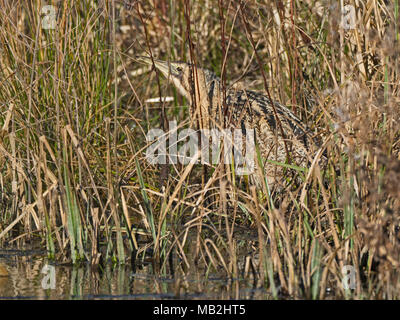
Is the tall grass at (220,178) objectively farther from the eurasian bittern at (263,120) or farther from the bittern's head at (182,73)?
the bittern's head at (182,73)

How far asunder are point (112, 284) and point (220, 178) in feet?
1.98

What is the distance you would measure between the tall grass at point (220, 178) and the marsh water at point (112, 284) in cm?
5

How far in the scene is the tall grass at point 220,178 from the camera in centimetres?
265

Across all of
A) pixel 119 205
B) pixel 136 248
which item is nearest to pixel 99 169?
pixel 119 205

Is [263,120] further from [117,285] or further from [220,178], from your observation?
[117,285]

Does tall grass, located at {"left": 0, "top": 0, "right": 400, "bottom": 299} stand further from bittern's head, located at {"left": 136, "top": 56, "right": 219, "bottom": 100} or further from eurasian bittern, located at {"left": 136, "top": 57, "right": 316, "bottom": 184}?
bittern's head, located at {"left": 136, "top": 56, "right": 219, "bottom": 100}

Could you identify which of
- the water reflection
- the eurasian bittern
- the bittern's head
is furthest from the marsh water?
the bittern's head

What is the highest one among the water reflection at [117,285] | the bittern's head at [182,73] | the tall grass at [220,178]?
the bittern's head at [182,73]

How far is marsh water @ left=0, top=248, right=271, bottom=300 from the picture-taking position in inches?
105

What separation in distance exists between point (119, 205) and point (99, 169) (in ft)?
1.47

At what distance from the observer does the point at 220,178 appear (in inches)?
119

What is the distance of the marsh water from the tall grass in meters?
0.05

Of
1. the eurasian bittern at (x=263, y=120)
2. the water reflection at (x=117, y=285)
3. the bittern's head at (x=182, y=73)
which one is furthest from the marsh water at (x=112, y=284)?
the bittern's head at (x=182, y=73)
